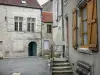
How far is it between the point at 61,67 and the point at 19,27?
15069 millimetres

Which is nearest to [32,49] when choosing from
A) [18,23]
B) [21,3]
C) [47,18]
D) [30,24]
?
[30,24]

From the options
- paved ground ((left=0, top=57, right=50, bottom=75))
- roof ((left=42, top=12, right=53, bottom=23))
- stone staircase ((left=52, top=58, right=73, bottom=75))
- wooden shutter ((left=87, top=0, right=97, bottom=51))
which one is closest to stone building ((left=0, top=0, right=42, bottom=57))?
roof ((left=42, top=12, right=53, bottom=23))

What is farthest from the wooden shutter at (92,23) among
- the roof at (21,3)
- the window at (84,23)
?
the roof at (21,3)

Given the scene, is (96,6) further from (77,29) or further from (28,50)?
(28,50)

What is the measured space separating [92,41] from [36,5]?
792 inches

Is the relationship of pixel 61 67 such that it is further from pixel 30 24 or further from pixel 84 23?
pixel 30 24

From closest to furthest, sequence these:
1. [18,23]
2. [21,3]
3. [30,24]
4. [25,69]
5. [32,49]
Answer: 1. [25,69]
2. [18,23]
3. [21,3]
4. [30,24]
5. [32,49]

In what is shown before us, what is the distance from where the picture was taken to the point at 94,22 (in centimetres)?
500

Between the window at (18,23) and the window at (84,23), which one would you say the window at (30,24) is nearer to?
the window at (18,23)

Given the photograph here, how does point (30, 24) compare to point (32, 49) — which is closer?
point (30, 24)

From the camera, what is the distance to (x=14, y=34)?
74.1 feet

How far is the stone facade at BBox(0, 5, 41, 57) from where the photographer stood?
21.9 m

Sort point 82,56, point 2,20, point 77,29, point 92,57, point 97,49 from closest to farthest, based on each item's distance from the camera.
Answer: point 97,49 < point 92,57 < point 82,56 < point 77,29 < point 2,20

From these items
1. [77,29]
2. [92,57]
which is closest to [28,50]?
[77,29]
